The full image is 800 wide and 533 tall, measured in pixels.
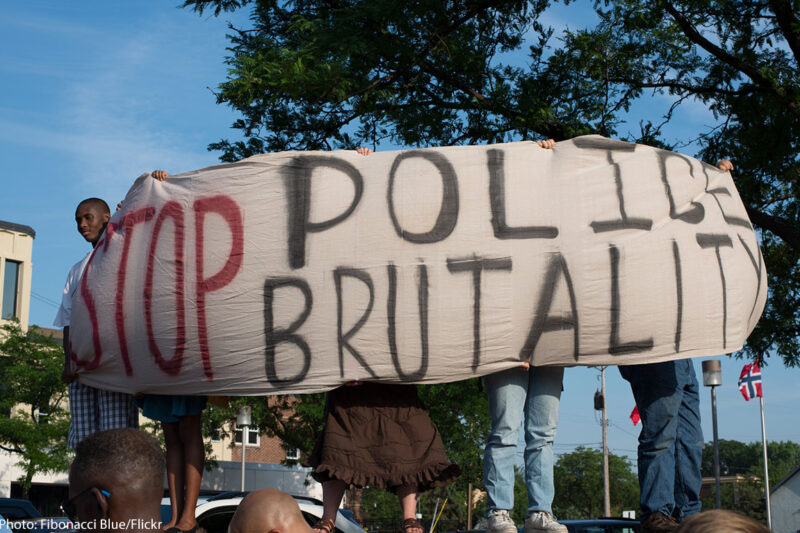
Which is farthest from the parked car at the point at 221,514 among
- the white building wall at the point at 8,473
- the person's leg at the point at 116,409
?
the white building wall at the point at 8,473

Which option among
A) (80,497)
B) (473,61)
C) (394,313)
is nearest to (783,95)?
(473,61)

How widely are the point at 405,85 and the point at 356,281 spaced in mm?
5311

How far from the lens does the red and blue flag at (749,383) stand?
23.6m

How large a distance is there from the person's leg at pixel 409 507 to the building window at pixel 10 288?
3286 centimetres

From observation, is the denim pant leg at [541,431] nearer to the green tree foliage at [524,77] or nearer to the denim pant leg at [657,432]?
the denim pant leg at [657,432]

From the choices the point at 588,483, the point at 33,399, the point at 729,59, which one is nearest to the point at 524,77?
the point at 729,59

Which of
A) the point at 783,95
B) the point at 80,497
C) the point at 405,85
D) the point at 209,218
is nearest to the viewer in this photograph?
the point at 80,497

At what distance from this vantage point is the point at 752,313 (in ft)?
17.4

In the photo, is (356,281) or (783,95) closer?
(356,281)

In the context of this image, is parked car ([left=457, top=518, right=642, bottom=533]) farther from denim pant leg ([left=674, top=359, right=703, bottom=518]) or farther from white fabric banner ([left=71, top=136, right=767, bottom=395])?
white fabric banner ([left=71, top=136, right=767, bottom=395])

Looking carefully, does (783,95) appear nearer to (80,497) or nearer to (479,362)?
(479,362)

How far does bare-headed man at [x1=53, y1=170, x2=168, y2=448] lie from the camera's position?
5.41 metres

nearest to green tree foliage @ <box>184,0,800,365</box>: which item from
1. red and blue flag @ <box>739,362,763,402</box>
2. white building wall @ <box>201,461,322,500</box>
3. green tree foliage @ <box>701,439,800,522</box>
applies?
red and blue flag @ <box>739,362,763,402</box>

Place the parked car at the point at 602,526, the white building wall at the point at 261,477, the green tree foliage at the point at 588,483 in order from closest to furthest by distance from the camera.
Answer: the parked car at the point at 602,526, the white building wall at the point at 261,477, the green tree foliage at the point at 588,483
